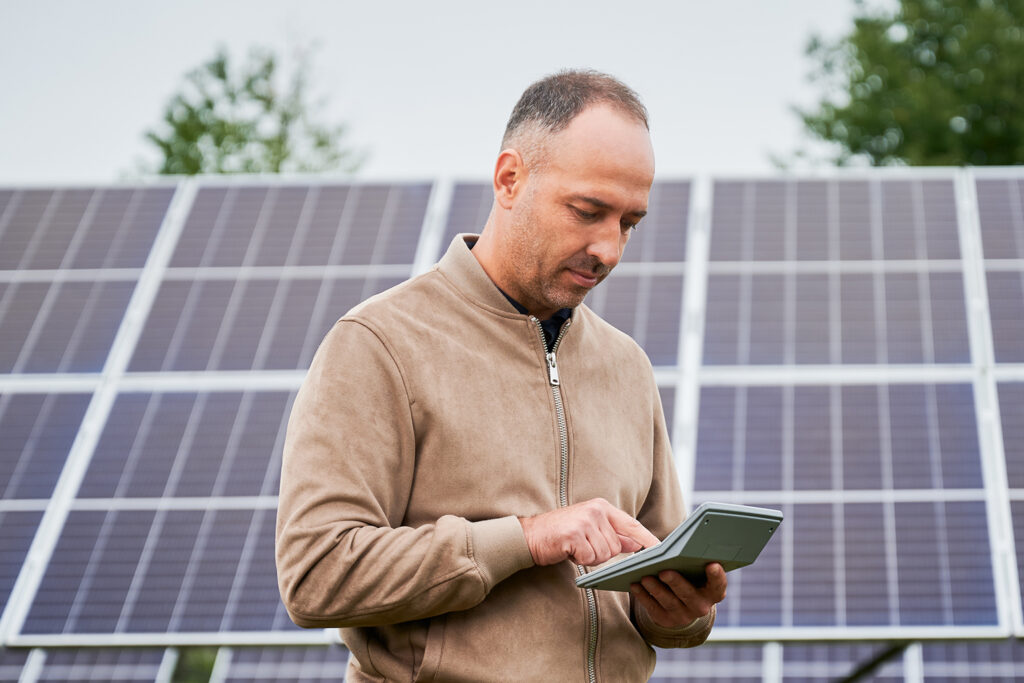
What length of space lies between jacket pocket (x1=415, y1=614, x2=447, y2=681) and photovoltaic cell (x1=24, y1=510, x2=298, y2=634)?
339 centimetres

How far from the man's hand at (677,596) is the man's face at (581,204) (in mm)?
652

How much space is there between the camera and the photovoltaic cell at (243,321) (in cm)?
710

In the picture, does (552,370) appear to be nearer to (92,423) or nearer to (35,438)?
(92,423)

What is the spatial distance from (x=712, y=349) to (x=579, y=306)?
13.1 ft

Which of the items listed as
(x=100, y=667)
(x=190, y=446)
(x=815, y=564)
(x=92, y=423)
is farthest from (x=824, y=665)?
(x=92, y=423)

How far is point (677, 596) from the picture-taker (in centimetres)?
264

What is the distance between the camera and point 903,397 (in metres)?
6.55

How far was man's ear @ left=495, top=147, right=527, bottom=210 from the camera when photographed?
275 centimetres

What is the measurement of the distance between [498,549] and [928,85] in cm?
2067

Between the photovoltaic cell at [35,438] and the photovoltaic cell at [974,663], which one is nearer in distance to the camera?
the photovoltaic cell at [35,438]

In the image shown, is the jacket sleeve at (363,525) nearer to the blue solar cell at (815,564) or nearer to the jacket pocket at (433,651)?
the jacket pocket at (433,651)

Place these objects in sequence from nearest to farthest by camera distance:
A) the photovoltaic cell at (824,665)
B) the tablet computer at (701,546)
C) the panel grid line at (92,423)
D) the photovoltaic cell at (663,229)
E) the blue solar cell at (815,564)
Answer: the tablet computer at (701,546) → the blue solar cell at (815,564) → the panel grid line at (92,423) → the photovoltaic cell at (663,229) → the photovoltaic cell at (824,665)

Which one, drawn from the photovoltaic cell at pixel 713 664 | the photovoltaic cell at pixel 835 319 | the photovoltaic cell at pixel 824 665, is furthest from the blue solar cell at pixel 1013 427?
the photovoltaic cell at pixel 713 664

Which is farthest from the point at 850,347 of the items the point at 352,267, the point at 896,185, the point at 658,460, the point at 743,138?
the point at 743,138
